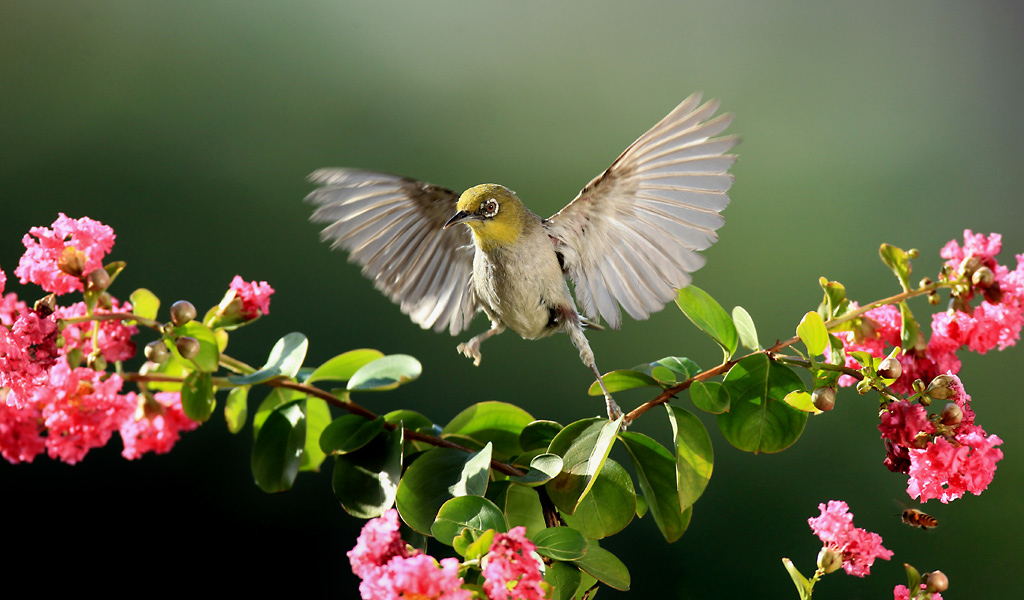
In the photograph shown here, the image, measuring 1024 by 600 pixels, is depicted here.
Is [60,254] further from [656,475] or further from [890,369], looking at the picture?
[890,369]

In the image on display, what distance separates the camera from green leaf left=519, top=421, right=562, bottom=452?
0.73 meters

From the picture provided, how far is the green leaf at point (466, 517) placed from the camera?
550 millimetres

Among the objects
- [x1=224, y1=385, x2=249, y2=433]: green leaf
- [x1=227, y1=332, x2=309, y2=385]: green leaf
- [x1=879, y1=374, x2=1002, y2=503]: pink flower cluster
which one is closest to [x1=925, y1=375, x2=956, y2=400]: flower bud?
[x1=879, y1=374, x2=1002, y2=503]: pink flower cluster

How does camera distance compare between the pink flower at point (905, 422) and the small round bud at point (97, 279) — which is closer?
the pink flower at point (905, 422)

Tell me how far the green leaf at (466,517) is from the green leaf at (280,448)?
10.8 inches

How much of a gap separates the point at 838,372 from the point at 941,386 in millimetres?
73

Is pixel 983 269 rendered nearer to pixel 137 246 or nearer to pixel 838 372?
pixel 838 372

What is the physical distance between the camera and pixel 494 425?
824mm

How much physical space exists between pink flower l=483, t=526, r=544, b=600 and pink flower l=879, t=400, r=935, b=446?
311mm

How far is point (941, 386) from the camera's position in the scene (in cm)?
58

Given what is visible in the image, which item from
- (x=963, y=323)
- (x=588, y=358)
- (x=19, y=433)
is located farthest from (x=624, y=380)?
(x=19, y=433)

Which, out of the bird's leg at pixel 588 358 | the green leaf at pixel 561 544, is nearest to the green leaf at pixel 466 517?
the green leaf at pixel 561 544

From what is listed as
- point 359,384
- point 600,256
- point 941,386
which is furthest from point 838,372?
point 359,384

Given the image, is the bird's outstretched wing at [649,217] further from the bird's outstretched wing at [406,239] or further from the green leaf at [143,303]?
the green leaf at [143,303]
